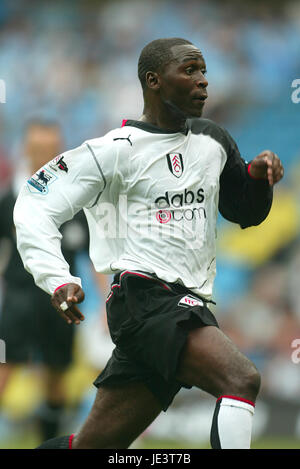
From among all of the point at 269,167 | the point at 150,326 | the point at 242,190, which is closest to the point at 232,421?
the point at 150,326

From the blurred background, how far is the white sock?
4146mm

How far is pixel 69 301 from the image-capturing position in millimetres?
3592

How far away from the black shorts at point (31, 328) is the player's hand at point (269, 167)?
10.2ft

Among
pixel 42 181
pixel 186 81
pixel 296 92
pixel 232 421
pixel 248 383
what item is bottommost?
pixel 232 421

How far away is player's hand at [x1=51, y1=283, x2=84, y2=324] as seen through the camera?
3.58 meters

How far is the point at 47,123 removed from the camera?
279 inches

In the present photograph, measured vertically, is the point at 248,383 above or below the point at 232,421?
above

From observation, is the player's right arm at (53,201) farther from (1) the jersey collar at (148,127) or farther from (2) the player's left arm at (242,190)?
(2) the player's left arm at (242,190)

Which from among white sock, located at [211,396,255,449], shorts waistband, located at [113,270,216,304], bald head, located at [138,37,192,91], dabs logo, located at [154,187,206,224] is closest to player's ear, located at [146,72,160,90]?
bald head, located at [138,37,192,91]

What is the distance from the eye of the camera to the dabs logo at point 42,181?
3965mm

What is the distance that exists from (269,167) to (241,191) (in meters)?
0.44

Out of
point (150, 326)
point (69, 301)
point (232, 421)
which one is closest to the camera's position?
point (232, 421)

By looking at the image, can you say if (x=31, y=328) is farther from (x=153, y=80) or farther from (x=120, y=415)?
(x=153, y=80)

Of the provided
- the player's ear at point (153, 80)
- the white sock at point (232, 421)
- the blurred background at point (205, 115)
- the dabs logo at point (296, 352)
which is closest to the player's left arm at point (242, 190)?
the player's ear at point (153, 80)
